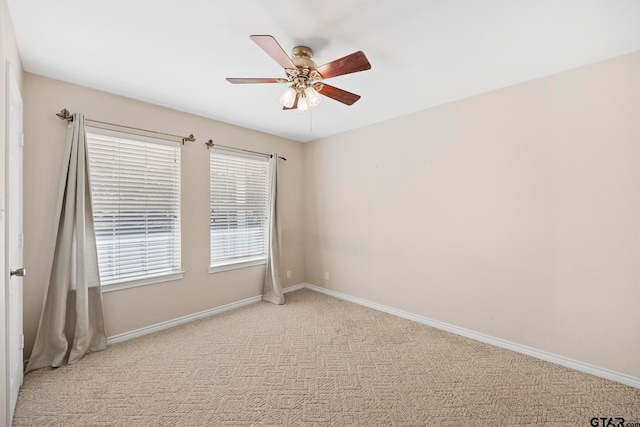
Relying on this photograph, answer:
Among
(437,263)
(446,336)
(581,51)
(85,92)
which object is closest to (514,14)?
(581,51)

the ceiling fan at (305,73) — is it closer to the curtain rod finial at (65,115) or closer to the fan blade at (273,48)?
the fan blade at (273,48)

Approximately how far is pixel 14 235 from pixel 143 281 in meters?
1.17

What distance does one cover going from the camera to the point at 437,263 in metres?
3.08

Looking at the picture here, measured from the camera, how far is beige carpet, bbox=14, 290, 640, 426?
1772mm

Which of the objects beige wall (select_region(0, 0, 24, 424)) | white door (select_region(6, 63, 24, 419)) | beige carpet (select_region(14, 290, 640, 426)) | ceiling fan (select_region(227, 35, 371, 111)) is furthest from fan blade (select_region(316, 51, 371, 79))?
beige carpet (select_region(14, 290, 640, 426))

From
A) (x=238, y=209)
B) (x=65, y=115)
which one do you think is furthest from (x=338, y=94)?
(x=65, y=115)

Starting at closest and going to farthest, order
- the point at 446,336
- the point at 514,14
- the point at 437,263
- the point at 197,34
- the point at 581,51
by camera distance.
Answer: the point at 514,14 < the point at 197,34 < the point at 581,51 < the point at 446,336 < the point at 437,263

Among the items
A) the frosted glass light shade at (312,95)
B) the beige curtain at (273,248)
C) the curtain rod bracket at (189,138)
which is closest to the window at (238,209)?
the beige curtain at (273,248)

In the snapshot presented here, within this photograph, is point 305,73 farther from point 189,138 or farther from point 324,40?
point 189,138

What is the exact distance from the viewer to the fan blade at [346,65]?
162 cm

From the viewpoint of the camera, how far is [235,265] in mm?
3689

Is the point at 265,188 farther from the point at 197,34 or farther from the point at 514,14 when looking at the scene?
the point at 514,14

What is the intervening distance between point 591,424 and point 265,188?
386 cm

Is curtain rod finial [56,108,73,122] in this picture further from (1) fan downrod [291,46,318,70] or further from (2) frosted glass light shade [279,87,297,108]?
(1) fan downrod [291,46,318,70]
